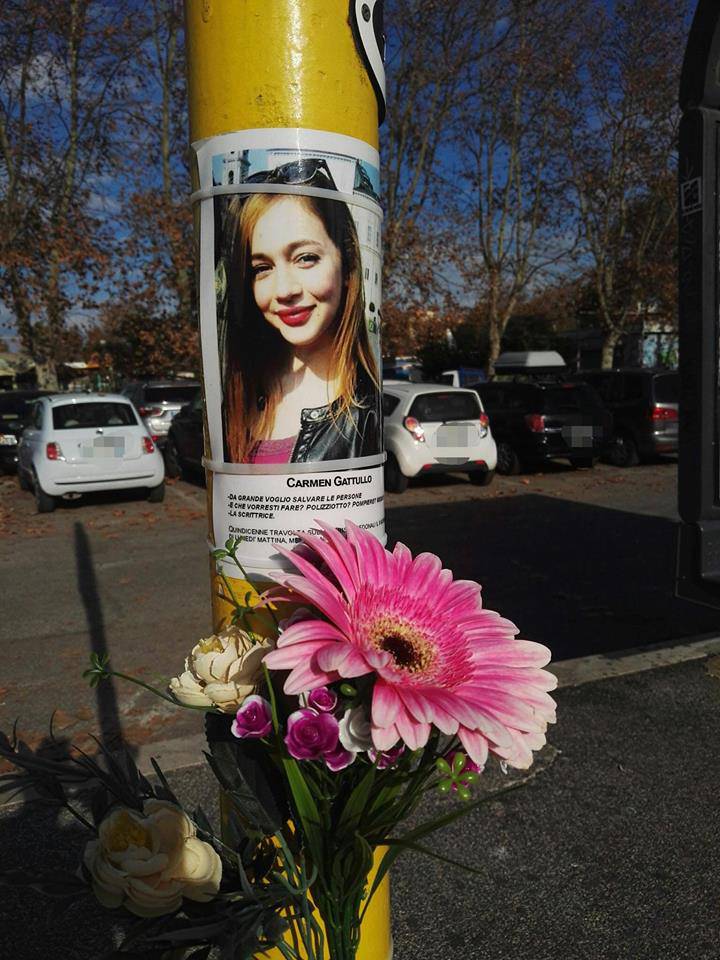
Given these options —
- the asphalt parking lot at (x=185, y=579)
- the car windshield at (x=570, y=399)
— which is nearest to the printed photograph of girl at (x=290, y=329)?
the asphalt parking lot at (x=185, y=579)

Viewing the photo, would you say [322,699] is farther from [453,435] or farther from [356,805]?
[453,435]

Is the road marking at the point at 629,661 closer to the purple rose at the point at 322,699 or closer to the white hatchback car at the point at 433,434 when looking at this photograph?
the purple rose at the point at 322,699

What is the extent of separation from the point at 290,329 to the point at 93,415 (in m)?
10.4

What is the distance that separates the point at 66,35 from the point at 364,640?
20.3 metres

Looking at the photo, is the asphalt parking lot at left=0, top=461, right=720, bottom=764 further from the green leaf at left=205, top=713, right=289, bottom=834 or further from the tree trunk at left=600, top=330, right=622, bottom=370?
the tree trunk at left=600, top=330, right=622, bottom=370

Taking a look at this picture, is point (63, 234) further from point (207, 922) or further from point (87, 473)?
point (207, 922)

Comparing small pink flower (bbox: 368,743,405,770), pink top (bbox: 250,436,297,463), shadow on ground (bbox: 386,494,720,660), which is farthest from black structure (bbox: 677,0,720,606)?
shadow on ground (bbox: 386,494,720,660)


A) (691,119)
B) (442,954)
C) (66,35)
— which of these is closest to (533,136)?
(66,35)

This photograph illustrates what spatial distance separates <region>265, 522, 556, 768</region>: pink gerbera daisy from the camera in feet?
3.58

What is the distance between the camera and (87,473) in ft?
36.5

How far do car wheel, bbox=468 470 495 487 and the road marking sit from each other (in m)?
8.20

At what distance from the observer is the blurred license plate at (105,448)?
11164 millimetres

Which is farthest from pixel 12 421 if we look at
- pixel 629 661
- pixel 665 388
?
pixel 629 661

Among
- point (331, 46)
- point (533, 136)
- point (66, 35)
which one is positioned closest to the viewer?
point (331, 46)
